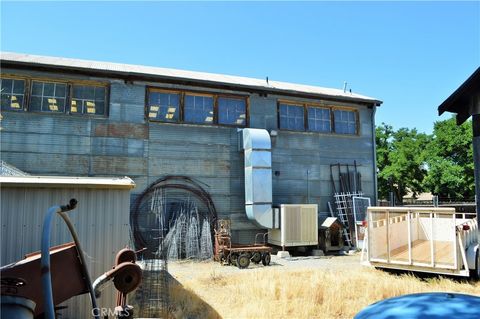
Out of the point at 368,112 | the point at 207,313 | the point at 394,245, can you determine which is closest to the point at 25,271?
the point at 207,313

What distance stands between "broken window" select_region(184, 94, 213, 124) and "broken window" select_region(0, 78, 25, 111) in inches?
217

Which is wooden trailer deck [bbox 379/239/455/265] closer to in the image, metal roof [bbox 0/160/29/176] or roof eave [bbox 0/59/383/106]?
roof eave [bbox 0/59/383/106]

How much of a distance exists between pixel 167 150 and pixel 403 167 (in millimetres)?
25005

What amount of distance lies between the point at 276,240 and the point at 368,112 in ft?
24.9

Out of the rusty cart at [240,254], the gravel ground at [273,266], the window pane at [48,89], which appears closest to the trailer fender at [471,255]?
the gravel ground at [273,266]

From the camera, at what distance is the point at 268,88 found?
50.4 ft

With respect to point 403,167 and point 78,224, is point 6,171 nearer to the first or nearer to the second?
point 78,224

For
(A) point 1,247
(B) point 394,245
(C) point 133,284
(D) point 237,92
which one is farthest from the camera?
(D) point 237,92

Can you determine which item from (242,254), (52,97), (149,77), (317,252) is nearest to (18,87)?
(52,97)

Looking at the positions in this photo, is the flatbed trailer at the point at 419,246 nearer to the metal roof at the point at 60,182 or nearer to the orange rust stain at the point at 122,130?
the metal roof at the point at 60,182

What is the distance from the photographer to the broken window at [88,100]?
13.4 meters

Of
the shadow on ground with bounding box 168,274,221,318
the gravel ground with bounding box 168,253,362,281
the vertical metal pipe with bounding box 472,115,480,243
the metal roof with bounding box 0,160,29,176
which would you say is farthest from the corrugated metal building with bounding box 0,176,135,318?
the vertical metal pipe with bounding box 472,115,480,243

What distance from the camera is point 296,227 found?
46.1 feet

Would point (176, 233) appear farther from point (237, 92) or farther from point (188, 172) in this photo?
point (237, 92)
